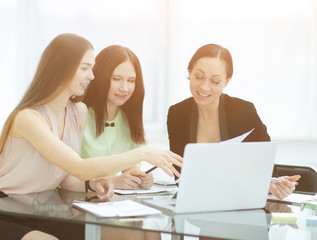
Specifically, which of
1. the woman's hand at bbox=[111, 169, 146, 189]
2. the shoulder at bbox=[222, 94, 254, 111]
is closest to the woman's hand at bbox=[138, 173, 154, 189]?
→ the woman's hand at bbox=[111, 169, 146, 189]

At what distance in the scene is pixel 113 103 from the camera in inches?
101

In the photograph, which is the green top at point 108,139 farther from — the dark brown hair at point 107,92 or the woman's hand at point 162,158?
the woman's hand at point 162,158

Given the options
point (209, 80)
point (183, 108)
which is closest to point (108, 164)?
point (183, 108)

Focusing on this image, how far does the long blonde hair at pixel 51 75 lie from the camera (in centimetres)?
201

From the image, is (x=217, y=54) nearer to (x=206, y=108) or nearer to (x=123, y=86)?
(x=206, y=108)

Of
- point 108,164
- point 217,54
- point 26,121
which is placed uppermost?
point 217,54

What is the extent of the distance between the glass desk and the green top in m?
0.62

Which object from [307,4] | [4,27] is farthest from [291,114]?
[4,27]

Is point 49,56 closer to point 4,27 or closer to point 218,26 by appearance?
point 4,27

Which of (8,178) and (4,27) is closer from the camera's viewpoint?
(8,178)

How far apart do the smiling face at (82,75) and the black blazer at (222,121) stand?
83cm

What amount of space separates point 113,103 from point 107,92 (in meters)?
0.07

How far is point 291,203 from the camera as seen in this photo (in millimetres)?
1920

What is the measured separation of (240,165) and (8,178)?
902 millimetres
